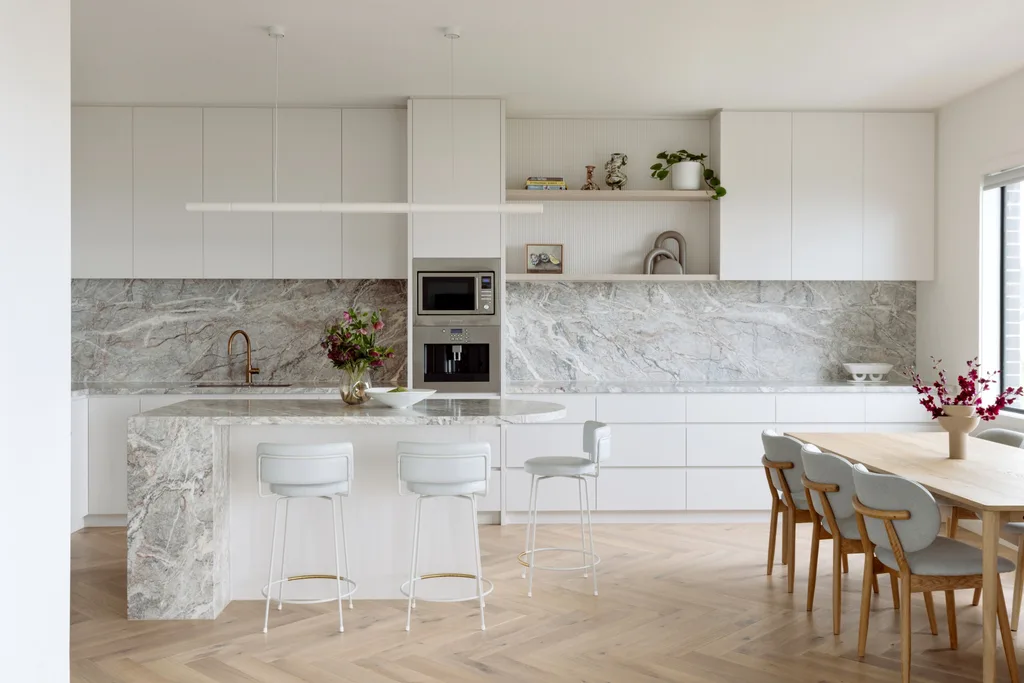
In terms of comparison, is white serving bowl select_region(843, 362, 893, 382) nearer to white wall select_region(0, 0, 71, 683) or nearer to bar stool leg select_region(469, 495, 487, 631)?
bar stool leg select_region(469, 495, 487, 631)

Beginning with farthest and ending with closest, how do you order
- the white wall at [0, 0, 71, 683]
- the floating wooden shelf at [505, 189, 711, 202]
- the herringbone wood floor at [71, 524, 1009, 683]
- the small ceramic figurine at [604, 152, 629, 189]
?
1. the small ceramic figurine at [604, 152, 629, 189]
2. the floating wooden shelf at [505, 189, 711, 202]
3. the herringbone wood floor at [71, 524, 1009, 683]
4. the white wall at [0, 0, 71, 683]

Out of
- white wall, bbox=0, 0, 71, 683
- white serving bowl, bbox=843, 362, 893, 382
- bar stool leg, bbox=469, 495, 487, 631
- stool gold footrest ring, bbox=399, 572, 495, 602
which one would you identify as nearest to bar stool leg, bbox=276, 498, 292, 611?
stool gold footrest ring, bbox=399, 572, 495, 602

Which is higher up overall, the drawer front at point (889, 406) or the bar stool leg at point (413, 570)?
the drawer front at point (889, 406)

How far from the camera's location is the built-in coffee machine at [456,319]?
5625mm

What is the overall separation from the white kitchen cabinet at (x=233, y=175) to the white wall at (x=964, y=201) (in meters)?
4.21

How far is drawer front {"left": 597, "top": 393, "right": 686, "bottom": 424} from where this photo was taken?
558 cm

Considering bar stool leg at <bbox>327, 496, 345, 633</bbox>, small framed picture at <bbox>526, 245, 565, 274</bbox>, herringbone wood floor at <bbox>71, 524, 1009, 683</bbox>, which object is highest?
small framed picture at <bbox>526, 245, 565, 274</bbox>

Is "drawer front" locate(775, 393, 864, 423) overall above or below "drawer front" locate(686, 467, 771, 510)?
above

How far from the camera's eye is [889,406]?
18.6ft

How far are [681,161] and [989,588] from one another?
12.2 feet

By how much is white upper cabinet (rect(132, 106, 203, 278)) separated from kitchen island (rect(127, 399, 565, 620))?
1.88 m

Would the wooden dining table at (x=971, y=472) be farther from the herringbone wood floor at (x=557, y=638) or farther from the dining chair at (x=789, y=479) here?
the herringbone wood floor at (x=557, y=638)

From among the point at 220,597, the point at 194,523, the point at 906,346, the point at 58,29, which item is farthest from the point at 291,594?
the point at 906,346

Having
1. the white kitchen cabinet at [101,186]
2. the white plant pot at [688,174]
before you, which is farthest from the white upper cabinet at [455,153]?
the white kitchen cabinet at [101,186]
